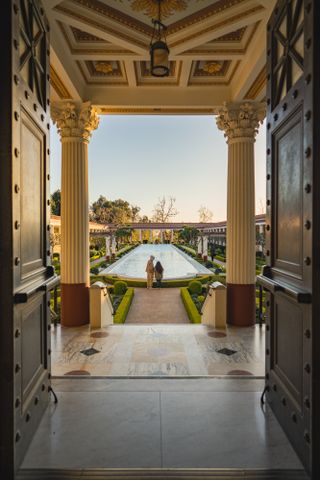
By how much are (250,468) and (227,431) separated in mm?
474

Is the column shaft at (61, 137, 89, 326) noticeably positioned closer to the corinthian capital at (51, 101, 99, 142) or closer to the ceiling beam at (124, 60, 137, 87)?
the corinthian capital at (51, 101, 99, 142)

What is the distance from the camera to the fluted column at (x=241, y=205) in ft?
23.6

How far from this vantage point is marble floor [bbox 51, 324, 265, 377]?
4.58m

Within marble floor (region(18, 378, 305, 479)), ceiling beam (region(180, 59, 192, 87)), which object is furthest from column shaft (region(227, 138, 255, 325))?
marble floor (region(18, 378, 305, 479))

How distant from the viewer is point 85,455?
2.46m

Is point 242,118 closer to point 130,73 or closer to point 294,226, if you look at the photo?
point 130,73

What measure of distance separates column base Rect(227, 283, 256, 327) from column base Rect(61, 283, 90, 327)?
3.17 metres

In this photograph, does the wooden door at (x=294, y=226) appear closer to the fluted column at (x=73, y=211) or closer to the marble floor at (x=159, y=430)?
the marble floor at (x=159, y=430)

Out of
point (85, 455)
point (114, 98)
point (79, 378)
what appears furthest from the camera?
point (114, 98)

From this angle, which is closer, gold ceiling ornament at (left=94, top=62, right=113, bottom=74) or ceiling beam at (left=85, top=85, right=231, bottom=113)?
gold ceiling ornament at (left=94, top=62, right=113, bottom=74)

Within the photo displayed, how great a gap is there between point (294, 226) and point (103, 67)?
5547mm

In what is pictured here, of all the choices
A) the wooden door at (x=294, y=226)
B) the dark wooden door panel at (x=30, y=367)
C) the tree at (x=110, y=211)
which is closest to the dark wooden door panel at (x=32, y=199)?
the dark wooden door panel at (x=30, y=367)
